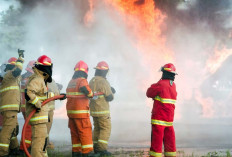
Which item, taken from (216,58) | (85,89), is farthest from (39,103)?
(216,58)

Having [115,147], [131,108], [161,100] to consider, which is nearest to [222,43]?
[131,108]

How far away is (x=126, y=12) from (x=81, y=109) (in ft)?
42.0

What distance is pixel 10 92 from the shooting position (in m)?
7.33

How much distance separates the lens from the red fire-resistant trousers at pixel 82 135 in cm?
706

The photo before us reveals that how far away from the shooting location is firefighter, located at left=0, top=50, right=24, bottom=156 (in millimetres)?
6990

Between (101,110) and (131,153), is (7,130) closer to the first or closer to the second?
(101,110)

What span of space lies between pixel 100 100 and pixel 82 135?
117 cm

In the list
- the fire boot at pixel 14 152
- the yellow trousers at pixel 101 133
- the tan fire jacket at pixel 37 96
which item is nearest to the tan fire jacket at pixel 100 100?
the yellow trousers at pixel 101 133

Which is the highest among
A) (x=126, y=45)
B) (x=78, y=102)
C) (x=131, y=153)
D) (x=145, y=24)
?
(x=145, y=24)

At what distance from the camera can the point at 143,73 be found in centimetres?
2195

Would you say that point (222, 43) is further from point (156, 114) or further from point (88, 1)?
point (156, 114)

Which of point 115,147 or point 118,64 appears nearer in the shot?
point 115,147

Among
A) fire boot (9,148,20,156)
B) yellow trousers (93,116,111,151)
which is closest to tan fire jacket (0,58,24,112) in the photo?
fire boot (9,148,20,156)

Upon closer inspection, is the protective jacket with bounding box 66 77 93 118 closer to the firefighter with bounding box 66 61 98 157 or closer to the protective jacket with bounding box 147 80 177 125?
the firefighter with bounding box 66 61 98 157
